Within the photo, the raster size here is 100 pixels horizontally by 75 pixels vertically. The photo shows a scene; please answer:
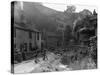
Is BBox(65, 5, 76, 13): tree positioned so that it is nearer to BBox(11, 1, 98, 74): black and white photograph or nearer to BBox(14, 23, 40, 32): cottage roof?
BBox(11, 1, 98, 74): black and white photograph

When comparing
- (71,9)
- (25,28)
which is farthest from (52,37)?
(71,9)

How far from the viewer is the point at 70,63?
7734mm

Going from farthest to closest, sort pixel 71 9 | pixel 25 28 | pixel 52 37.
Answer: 1. pixel 71 9
2. pixel 52 37
3. pixel 25 28

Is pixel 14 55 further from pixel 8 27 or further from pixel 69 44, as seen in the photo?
pixel 69 44

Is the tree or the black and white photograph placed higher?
the tree

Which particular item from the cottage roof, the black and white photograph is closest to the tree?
the black and white photograph

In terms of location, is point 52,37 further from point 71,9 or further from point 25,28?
point 71,9

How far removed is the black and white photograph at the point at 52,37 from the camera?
6777 mm

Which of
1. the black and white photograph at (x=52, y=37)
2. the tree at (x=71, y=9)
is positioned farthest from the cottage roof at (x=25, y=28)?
the tree at (x=71, y=9)

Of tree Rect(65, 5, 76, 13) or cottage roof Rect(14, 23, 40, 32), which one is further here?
tree Rect(65, 5, 76, 13)

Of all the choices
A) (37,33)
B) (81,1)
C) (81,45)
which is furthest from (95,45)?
(37,33)

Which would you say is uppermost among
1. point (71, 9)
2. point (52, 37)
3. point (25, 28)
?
point (71, 9)

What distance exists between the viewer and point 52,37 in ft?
24.3

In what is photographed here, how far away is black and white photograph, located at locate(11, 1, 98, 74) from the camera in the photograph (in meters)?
6.78
